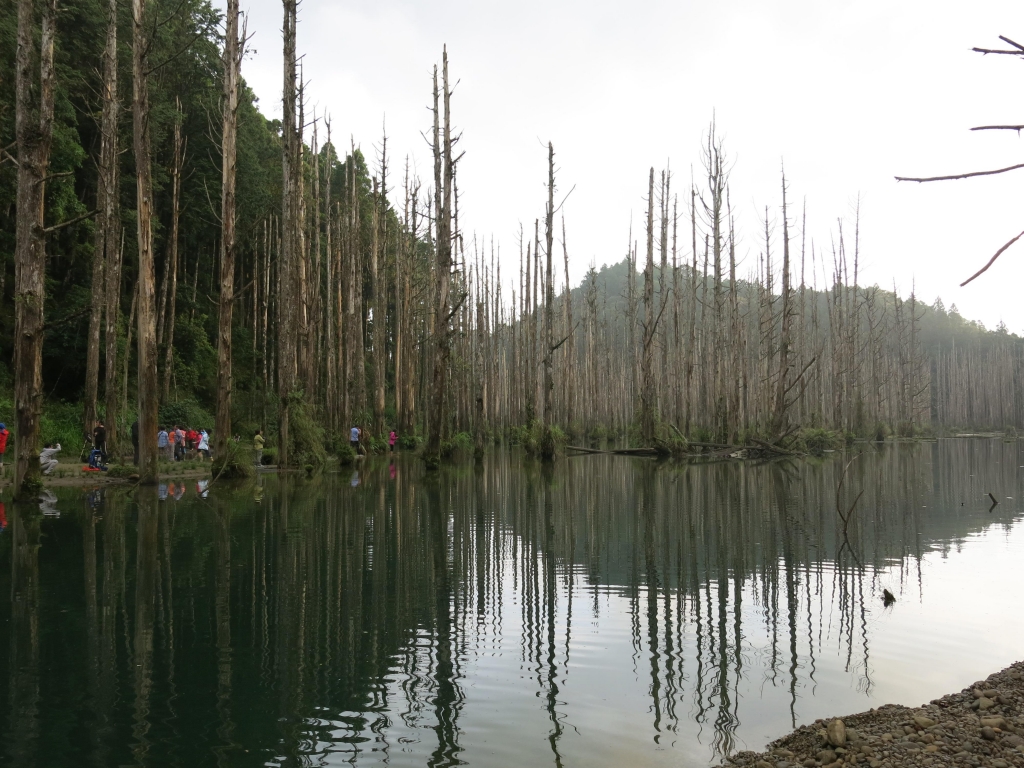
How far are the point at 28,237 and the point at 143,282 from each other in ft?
8.25

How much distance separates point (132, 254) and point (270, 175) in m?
9.16

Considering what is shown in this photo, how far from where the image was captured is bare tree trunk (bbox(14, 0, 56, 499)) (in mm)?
10289

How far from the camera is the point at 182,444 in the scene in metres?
20.9

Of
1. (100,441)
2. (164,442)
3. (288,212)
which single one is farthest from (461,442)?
(100,441)

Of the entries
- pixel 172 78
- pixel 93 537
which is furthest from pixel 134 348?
pixel 93 537

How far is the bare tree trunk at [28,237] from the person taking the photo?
33.8 ft

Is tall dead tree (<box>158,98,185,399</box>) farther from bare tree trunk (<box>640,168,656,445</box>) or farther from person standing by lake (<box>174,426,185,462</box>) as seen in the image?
bare tree trunk (<box>640,168,656,445</box>)

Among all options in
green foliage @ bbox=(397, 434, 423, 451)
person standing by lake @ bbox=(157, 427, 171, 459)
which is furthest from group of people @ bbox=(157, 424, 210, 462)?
green foliage @ bbox=(397, 434, 423, 451)

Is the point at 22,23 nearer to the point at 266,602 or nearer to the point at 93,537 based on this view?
the point at 93,537

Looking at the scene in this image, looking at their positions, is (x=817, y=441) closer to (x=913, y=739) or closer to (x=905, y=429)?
(x=905, y=429)

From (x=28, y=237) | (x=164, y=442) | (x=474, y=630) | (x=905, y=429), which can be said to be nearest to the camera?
(x=474, y=630)

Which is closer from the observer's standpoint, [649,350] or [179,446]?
[179,446]

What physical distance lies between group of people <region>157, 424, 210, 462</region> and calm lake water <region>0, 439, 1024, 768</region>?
9.92m

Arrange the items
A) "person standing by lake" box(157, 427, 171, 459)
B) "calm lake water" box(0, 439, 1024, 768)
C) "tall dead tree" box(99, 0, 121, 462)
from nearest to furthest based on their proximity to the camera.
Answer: "calm lake water" box(0, 439, 1024, 768) → "tall dead tree" box(99, 0, 121, 462) → "person standing by lake" box(157, 427, 171, 459)
